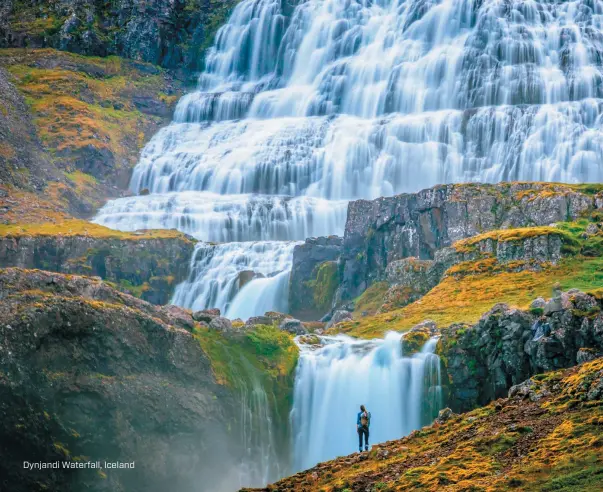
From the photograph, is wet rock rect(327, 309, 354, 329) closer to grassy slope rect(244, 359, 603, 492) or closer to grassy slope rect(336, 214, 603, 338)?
grassy slope rect(336, 214, 603, 338)

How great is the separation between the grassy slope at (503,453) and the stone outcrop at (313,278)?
45.5 m

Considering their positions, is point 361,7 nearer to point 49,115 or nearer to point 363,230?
point 49,115

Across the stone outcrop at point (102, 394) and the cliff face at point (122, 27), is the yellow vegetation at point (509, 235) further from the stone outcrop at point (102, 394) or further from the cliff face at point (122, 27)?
the cliff face at point (122, 27)

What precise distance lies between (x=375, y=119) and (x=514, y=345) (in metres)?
70.6

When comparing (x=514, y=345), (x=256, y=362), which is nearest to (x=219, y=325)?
(x=256, y=362)

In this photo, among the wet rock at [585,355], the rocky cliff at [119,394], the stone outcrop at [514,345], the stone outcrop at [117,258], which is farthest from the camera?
the stone outcrop at [117,258]

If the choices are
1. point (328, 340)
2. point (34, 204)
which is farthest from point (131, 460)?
point (34, 204)

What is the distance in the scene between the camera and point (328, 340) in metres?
52.4

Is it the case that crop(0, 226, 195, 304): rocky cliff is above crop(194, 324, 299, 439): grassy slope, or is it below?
above

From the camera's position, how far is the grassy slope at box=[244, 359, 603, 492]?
1966 cm

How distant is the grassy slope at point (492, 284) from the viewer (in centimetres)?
4791

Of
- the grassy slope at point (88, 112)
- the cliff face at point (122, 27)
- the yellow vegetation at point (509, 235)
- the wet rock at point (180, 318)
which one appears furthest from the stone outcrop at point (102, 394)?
the cliff face at point (122, 27)

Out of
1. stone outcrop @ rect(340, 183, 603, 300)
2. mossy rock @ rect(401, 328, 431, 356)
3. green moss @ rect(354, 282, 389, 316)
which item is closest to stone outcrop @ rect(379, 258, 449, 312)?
green moss @ rect(354, 282, 389, 316)

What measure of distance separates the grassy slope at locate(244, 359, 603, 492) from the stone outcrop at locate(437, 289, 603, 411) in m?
6.00
